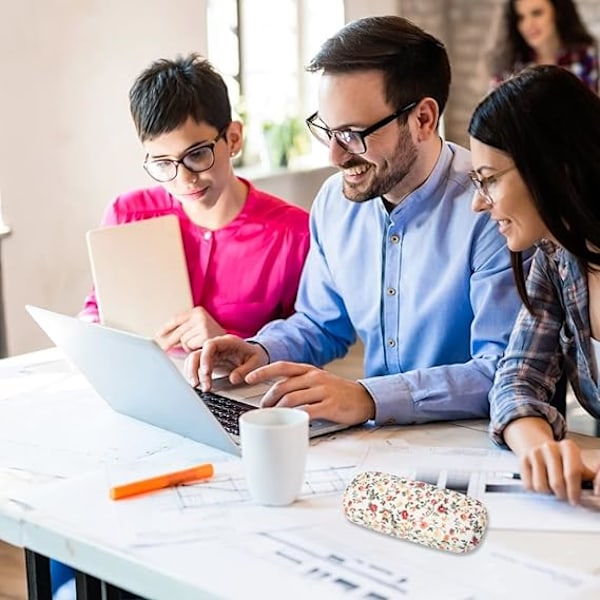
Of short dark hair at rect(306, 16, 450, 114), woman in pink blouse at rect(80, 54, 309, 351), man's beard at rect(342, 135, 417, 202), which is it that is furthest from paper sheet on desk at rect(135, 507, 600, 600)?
woman in pink blouse at rect(80, 54, 309, 351)

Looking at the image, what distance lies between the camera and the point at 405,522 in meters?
1.23

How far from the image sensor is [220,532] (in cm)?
125

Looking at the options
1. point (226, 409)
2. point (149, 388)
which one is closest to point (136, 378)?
point (149, 388)

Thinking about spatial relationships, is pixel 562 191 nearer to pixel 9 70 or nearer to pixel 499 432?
pixel 499 432

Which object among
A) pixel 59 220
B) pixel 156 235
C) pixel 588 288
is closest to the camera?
pixel 588 288

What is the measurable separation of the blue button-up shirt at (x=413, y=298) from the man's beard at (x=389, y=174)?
4cm

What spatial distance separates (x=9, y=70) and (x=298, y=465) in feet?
6.76

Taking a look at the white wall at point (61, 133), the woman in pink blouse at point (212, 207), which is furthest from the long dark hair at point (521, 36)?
the woman in pink blouse at point (212, 207)

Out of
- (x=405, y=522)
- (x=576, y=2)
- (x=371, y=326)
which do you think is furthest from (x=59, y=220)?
(x=576, y=2)

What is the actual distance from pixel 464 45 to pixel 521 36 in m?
0.50

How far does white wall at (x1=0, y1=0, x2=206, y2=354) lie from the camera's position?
3090 mm

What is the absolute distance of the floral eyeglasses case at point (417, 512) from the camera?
3.95 ft

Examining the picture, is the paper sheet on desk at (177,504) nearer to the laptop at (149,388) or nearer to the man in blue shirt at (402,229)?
the laptop at (149,388)

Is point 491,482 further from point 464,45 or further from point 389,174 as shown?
point 464,45
